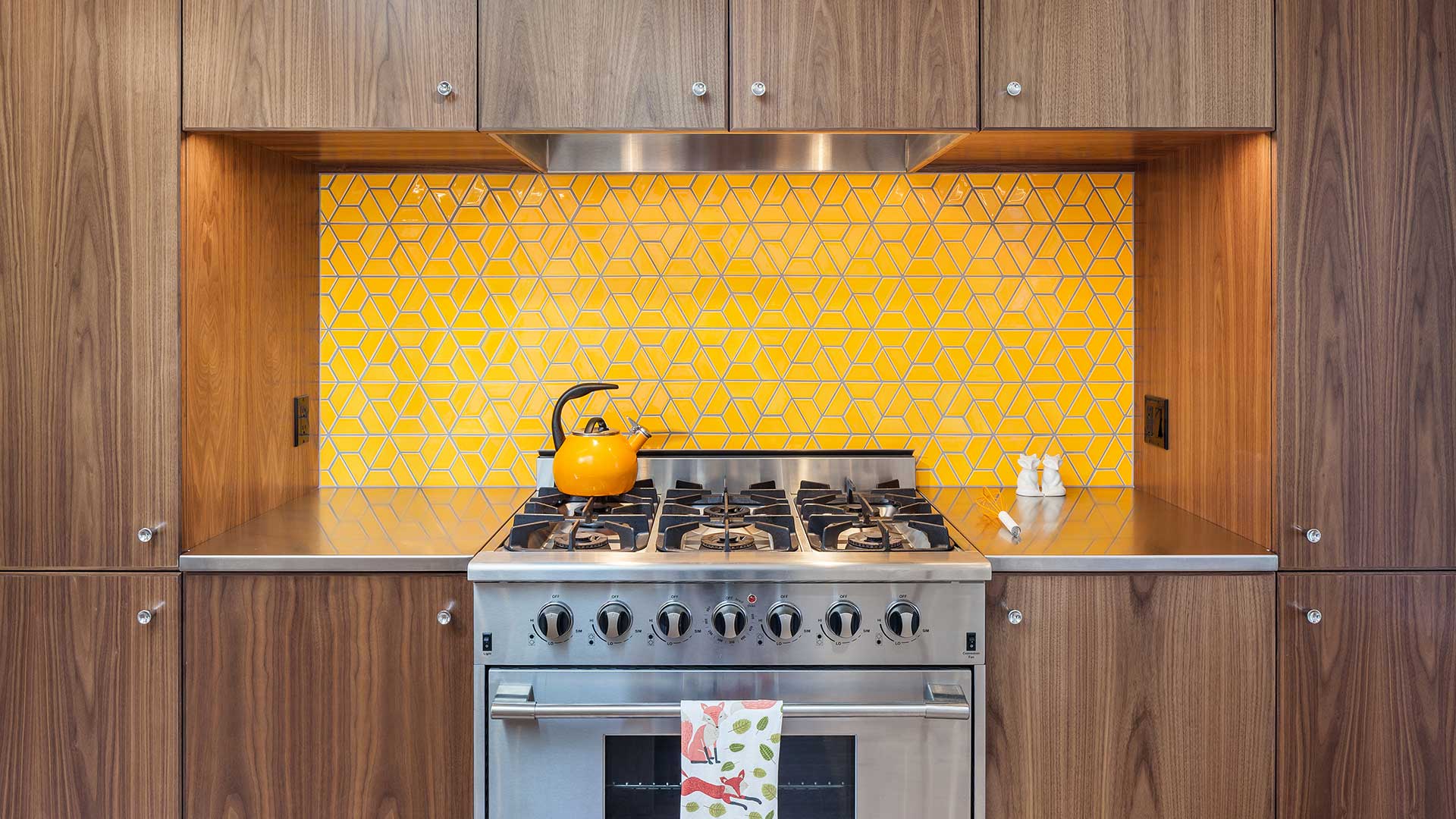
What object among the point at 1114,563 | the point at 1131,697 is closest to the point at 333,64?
the point at 1114,563

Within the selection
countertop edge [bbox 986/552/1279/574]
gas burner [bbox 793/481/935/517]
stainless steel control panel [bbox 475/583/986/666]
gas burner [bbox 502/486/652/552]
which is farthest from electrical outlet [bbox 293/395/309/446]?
countertop edge [bbox 986/552/1279/574]

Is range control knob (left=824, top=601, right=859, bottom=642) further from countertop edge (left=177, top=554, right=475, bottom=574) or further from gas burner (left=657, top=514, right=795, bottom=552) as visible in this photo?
countertop edge (left=177, top=554, right=475, bottom=574)

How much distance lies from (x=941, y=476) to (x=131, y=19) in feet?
5.99

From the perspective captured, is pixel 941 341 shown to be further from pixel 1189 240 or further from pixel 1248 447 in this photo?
pixel 1248 447

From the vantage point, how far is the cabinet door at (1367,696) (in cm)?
173

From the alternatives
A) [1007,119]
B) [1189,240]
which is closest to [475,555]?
[1007,119]

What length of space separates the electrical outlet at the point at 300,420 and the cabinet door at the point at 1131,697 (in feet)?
4.95

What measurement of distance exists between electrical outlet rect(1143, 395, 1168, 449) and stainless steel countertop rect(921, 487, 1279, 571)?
0.42 ft

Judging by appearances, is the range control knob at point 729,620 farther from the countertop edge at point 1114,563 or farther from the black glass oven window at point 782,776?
the countertop edge at point 1114,563

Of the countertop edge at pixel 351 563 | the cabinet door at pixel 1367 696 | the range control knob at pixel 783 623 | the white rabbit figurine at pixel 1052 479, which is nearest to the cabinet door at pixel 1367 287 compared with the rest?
the cabinet door at pixel 1367 696

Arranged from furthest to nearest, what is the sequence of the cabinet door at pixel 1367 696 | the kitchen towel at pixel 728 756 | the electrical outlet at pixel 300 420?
the electrical outlet at pixel 300 420 < the cabinet door at pixel 1367 696 < the kitchen towel at pixel 728 756

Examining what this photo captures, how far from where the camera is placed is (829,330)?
7.72 ft

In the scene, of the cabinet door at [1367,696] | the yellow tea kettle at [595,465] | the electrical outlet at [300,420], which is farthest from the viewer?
the electrical outlet at [300,420]

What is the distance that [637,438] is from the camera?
2184mm
